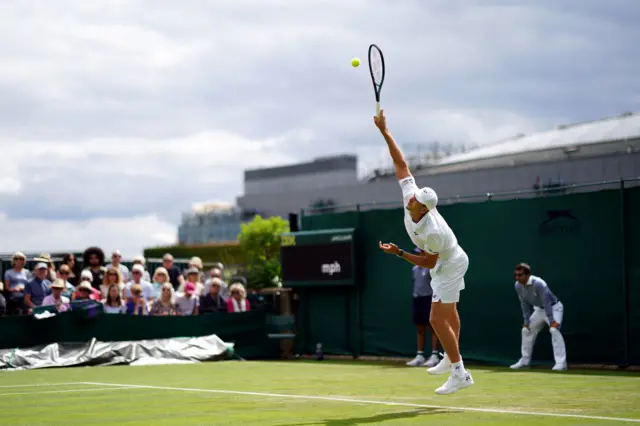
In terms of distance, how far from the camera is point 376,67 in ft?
35.9

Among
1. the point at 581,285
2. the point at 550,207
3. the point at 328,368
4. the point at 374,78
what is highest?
the point at 374,78

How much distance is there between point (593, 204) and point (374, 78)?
615 cm

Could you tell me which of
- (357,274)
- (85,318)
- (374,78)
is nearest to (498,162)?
(357,274)

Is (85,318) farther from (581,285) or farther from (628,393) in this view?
(628,393)

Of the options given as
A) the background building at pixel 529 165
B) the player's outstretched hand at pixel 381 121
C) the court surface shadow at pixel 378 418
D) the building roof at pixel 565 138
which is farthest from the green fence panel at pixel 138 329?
the building roof at pixel 565 138

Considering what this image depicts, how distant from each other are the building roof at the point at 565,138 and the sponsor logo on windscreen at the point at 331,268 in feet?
89.6

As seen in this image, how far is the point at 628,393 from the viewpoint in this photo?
9938mm

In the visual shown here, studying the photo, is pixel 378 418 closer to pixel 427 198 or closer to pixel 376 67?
pixel 427 198

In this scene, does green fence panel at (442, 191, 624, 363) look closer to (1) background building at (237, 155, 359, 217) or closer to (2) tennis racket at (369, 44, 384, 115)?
(2) tennis racket at (369, 44, 384, 115)

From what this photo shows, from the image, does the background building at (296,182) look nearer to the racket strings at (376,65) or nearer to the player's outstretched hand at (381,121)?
the racket strings at (376,65)

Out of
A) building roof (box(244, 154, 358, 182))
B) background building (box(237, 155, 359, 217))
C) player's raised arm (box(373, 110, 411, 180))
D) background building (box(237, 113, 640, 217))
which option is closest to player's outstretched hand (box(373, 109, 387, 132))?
player's raised arm (box(373, 110, 411, 180))

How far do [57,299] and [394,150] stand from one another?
30.4 ft

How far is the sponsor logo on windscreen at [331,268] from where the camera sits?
1889 centimetres

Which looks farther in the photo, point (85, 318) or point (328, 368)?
point (85, 318)
